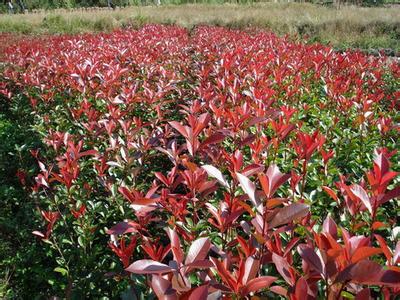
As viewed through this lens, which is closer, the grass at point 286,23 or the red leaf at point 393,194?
the red leaf at point 393,194

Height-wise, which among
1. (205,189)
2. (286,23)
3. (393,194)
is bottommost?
(205,189)

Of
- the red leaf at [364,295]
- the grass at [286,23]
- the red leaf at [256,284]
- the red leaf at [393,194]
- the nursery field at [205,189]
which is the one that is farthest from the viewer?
the grass at [286,23]

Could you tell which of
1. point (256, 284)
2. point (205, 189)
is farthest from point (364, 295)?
point (205, 189)

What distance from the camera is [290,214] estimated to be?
120 centimetres

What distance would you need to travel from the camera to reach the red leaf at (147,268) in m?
1.01

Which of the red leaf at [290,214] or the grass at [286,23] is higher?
the grass at [286,23]

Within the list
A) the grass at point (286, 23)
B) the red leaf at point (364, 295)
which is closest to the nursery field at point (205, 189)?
the red leaf at point (364, 295)

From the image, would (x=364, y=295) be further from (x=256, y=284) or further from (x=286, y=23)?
(x=286, y=23)

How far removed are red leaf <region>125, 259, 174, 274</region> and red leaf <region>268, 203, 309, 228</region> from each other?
41 cm

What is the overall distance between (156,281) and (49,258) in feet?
6.83

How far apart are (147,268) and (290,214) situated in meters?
0.49

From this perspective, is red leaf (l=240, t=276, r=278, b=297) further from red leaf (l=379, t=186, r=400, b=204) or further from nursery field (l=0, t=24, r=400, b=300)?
red leaf (l=379, t=186, r=400, b=204)

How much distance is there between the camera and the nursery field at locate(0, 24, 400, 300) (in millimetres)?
1113

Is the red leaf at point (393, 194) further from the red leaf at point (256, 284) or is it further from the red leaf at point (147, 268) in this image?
the red leaf at point (147, 268)
